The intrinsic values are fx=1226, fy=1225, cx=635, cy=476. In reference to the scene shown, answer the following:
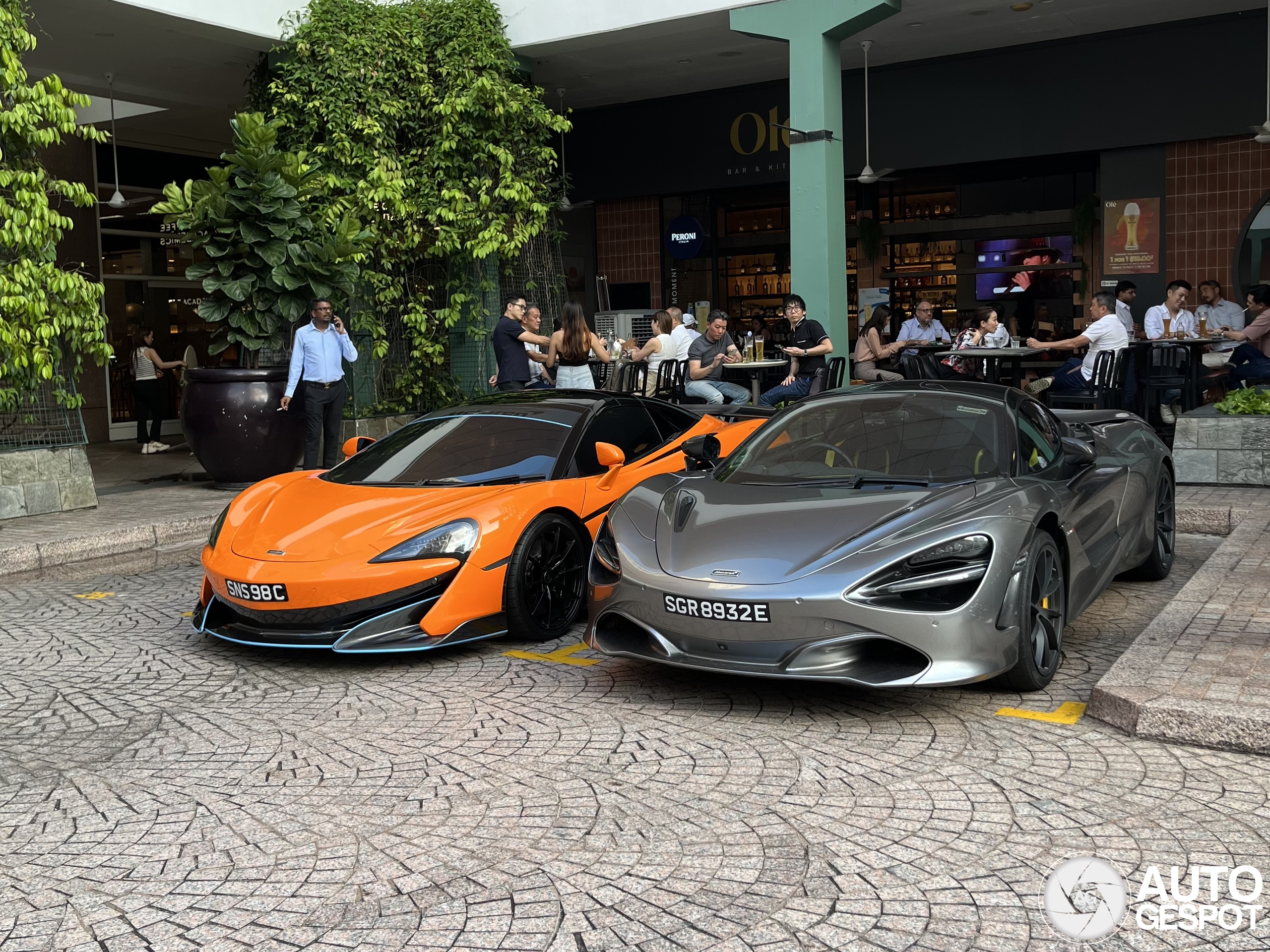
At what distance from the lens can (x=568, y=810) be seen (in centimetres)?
389

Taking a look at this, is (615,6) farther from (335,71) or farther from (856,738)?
(856,738)

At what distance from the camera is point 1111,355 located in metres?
12.7

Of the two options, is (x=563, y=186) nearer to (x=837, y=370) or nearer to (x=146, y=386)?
(x=837, y=370)

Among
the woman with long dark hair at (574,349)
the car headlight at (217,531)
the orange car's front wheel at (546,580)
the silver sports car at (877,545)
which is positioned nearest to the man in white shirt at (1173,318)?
the woman with long dark hair at (574,349)

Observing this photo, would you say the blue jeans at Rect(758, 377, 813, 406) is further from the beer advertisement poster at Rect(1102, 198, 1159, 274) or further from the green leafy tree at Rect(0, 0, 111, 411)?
the green leafy tree at Rect(0, 0, 111, 411)

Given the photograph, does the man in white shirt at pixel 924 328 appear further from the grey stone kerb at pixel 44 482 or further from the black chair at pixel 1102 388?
the grey stone kerb at pixel 44 482

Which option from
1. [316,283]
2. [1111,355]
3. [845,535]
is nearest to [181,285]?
[316,283]

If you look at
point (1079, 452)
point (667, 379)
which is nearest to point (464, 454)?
point (1079, 452)

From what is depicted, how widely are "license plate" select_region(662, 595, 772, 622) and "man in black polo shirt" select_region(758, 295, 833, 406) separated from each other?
339 inches

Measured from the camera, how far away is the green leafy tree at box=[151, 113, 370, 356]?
481 inches

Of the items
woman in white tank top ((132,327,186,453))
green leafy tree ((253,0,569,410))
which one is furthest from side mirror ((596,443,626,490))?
woman in white tank top ((132,327,186,453))

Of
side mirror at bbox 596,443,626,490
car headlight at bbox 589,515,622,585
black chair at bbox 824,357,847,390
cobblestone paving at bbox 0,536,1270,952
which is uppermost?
black chair at bbox 824,357,847,390

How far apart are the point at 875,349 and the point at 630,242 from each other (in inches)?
254

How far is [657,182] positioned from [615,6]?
5644 millimetres
